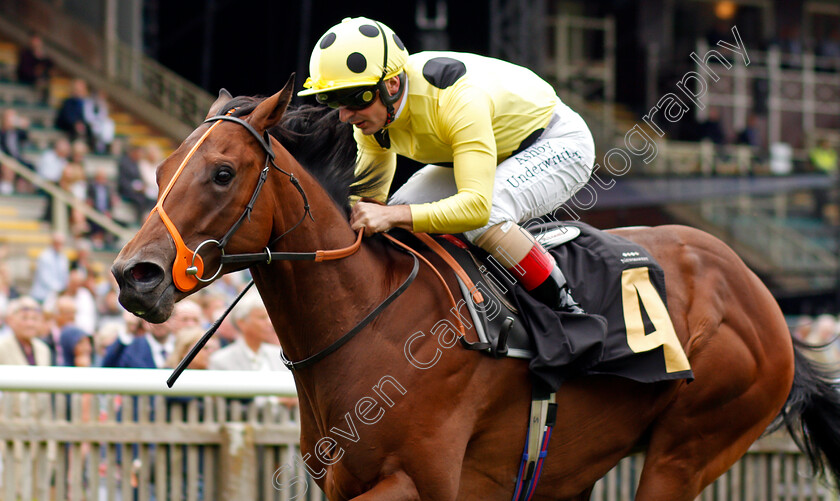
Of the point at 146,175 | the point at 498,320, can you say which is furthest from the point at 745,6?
the point at 498,320

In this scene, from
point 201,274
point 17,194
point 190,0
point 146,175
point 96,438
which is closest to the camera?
point 201,274

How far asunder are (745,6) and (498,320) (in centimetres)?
1778

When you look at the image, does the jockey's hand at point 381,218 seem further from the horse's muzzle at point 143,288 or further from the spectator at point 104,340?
the spectator at point 104,340

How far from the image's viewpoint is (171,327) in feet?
18.4

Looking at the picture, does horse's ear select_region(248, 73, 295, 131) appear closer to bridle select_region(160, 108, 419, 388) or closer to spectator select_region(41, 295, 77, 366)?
bridle select_region(160, 108, 419, 388)

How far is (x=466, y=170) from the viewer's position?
2.95 m

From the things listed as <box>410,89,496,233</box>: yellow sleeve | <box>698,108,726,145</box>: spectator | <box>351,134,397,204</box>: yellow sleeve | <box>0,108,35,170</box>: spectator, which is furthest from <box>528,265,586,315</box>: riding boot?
<box>698,108,726,145</box>: spectator

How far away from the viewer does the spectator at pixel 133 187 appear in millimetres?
10398

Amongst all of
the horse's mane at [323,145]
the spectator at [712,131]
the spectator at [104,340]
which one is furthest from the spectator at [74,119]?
the spectator at [712,131]

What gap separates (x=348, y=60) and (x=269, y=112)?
32 cm

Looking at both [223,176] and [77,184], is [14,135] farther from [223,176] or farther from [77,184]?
[223,176]

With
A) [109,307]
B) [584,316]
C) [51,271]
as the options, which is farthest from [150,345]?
[51,271]

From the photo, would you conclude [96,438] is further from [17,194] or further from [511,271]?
[17,194]

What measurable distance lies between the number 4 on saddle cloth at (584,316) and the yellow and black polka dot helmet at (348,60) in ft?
2.21
